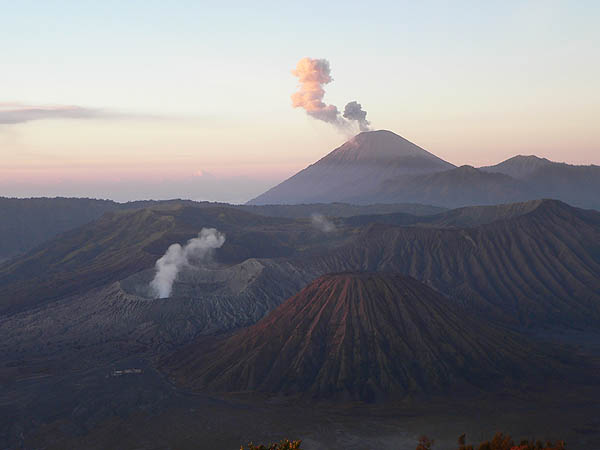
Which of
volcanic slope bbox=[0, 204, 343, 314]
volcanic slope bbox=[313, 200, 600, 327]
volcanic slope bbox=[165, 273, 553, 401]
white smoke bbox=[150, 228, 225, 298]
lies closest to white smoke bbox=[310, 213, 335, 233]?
volcanic slope bbox=[0, 204, 343, 314]

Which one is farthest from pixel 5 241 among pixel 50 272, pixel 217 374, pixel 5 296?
pixel 217 374

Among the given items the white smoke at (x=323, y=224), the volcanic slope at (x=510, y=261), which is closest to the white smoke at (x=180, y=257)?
the volcanic slope at (x=510, y=261)

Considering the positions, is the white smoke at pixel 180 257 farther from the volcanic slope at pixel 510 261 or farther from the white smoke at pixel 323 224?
the white smoke at pixel 323 224

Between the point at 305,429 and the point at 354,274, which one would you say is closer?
the point at 305,429

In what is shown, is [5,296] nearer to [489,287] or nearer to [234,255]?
[234,255]

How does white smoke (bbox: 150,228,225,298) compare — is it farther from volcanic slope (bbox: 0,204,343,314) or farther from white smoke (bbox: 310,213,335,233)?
white smoke (bbox: 310,213,335,233)
